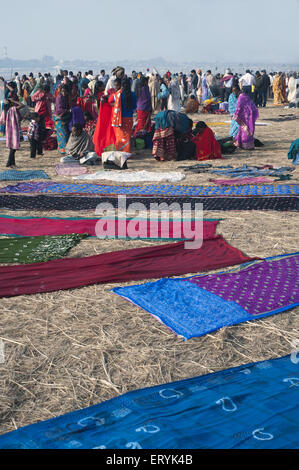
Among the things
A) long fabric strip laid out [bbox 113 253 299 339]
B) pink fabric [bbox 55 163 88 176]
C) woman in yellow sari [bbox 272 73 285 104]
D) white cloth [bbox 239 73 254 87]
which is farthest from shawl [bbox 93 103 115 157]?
woman in yellow sari [bbox 272 73 285 104]

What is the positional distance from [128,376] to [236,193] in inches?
176

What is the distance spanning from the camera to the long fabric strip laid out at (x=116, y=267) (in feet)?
13.9

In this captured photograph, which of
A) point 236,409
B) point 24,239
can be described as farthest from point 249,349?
point 24,239

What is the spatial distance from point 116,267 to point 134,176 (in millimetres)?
4095

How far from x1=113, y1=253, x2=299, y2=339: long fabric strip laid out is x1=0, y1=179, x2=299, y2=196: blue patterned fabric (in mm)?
2746

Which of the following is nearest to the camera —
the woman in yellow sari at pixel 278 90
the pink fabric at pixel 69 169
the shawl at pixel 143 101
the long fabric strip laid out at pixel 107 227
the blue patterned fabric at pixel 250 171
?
the long fabric strip laid out at pixel 107 227

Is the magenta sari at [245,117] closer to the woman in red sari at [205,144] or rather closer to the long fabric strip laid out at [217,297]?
the woman in red sari at [205,144]

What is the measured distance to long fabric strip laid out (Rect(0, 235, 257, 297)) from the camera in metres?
4.23

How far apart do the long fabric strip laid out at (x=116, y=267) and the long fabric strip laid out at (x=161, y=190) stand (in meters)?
2.22

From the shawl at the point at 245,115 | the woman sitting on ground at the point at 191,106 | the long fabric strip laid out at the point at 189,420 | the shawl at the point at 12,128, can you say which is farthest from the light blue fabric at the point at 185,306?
the woman sitting on ground at the point at 191,106

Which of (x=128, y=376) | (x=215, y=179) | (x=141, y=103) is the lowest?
(x=128, y=376)

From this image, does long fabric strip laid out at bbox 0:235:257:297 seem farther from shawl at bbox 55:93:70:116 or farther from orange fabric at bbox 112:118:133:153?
shawl at bbox 55:93:70:116

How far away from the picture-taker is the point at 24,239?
524 centimetres
